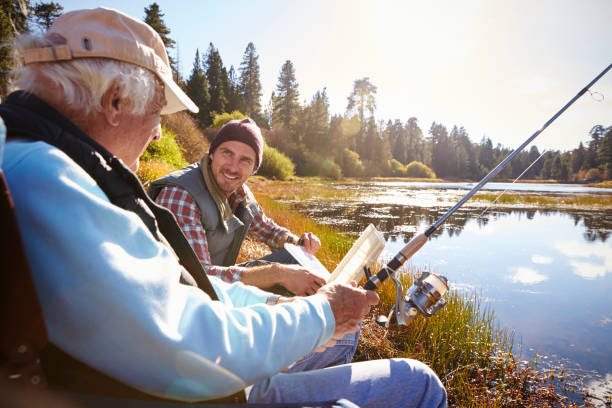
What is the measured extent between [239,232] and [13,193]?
7.64 ft

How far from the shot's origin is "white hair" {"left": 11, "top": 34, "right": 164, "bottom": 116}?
1.00m

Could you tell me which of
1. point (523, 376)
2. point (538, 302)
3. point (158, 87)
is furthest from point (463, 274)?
point (158, 87)

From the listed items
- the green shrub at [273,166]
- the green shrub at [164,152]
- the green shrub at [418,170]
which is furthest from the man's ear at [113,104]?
the green shrub at [418,170]

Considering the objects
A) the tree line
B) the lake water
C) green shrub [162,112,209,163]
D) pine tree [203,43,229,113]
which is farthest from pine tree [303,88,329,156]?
the lake water

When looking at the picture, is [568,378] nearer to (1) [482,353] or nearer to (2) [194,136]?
(1) [482,353]

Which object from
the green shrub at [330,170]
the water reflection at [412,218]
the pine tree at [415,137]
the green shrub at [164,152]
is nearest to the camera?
the green shrub at [164,152]

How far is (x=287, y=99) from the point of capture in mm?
46094

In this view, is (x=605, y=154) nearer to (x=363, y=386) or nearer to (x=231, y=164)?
(x=231, y=164)

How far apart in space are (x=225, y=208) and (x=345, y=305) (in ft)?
5.97

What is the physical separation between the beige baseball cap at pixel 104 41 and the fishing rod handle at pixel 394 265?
4.51 ft

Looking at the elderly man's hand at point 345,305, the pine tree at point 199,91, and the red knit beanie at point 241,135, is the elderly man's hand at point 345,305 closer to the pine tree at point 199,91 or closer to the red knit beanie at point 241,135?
the red knit beanie at point 241,135

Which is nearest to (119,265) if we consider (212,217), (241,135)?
(212,217)

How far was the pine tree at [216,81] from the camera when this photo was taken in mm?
36906

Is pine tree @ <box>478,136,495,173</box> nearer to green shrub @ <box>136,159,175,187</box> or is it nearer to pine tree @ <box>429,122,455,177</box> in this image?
pine tree @ <box>429,122,455,177</box>
